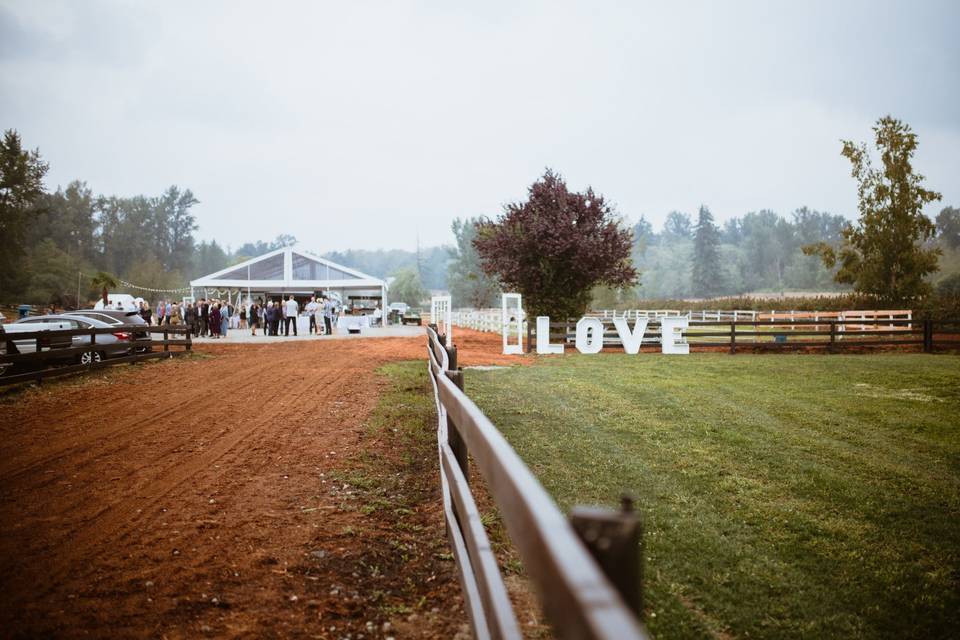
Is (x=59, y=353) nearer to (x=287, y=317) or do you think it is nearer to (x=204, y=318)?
(x=287, y=317)

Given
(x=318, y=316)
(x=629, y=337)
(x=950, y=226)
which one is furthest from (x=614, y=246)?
(x=950, y=226)

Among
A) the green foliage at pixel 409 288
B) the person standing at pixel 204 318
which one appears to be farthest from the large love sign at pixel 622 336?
the green foliage at pixel 409 288

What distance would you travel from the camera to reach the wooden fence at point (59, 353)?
35.7ft

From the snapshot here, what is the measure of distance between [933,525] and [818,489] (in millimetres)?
904

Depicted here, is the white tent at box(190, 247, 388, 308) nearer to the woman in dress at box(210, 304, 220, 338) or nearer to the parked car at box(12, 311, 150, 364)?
the woman in dress at box(210, 304, 220, 338)

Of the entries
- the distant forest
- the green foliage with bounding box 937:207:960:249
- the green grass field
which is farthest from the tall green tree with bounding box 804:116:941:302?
the green foliage with bounding box 937:207:960:249

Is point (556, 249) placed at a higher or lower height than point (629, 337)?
higher

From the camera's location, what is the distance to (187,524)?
4.20 metres

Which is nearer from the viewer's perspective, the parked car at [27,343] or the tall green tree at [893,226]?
the parked car at [27,343]

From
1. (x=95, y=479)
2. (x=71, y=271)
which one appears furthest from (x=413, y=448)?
(x=71, y=271)

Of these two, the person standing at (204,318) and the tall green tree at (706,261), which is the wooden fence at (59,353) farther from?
the tall green tree at (706,261)

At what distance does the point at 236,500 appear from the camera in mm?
4770

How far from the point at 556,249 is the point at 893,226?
23350mm

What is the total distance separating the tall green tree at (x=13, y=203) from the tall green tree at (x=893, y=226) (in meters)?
63.3
